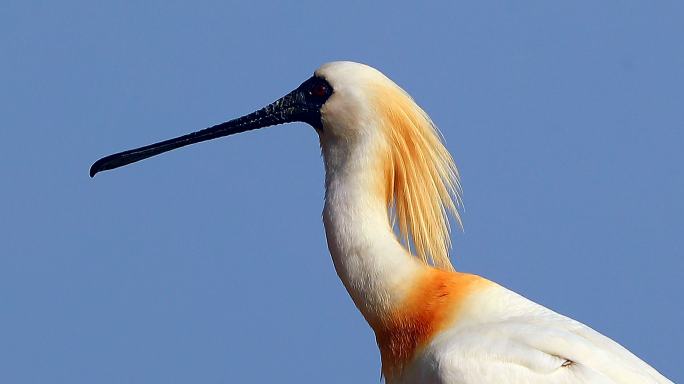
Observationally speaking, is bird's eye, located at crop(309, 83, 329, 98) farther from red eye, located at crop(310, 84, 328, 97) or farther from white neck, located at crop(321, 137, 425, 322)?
white neck, located at crop(321, 137, 425, 322)

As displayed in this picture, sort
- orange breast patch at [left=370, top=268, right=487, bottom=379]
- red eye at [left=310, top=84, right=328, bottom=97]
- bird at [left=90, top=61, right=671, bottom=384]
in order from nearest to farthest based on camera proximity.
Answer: bird at [left=90, top=61, right=671, bottom=384], orange breast patch at [left=370, top=268, right=487, bottom=379], red eye at [left=310, top=84, right=328, bottom=97]

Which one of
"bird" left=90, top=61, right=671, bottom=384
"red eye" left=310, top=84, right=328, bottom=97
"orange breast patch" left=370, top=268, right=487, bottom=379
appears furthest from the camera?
"red eye" left=310, top=84, right=328, bottom=97

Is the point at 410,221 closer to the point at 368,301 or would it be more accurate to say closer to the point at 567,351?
the point at 368,301

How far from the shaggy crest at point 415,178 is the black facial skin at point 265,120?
0.34 meters

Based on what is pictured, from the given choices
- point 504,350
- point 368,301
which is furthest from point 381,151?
point 504,350

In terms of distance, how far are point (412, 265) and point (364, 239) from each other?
0.26 m

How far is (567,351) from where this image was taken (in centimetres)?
752

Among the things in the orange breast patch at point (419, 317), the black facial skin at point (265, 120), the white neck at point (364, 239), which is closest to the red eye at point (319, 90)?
the black facial skin at point (265, 120)

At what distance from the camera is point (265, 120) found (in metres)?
8.84

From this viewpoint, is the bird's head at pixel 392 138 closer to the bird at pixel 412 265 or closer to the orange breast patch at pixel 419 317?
the bird at pixel 412 265

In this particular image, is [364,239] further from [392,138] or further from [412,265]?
[392,138]

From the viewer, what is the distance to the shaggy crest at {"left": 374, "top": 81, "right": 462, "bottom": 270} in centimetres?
827

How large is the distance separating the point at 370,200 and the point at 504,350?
3.41ft

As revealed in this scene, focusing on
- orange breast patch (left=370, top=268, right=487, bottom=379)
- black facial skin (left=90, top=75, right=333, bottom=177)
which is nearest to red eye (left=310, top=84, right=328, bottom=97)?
black facial skin (left=90, top=75, right=333, bottom=177)
